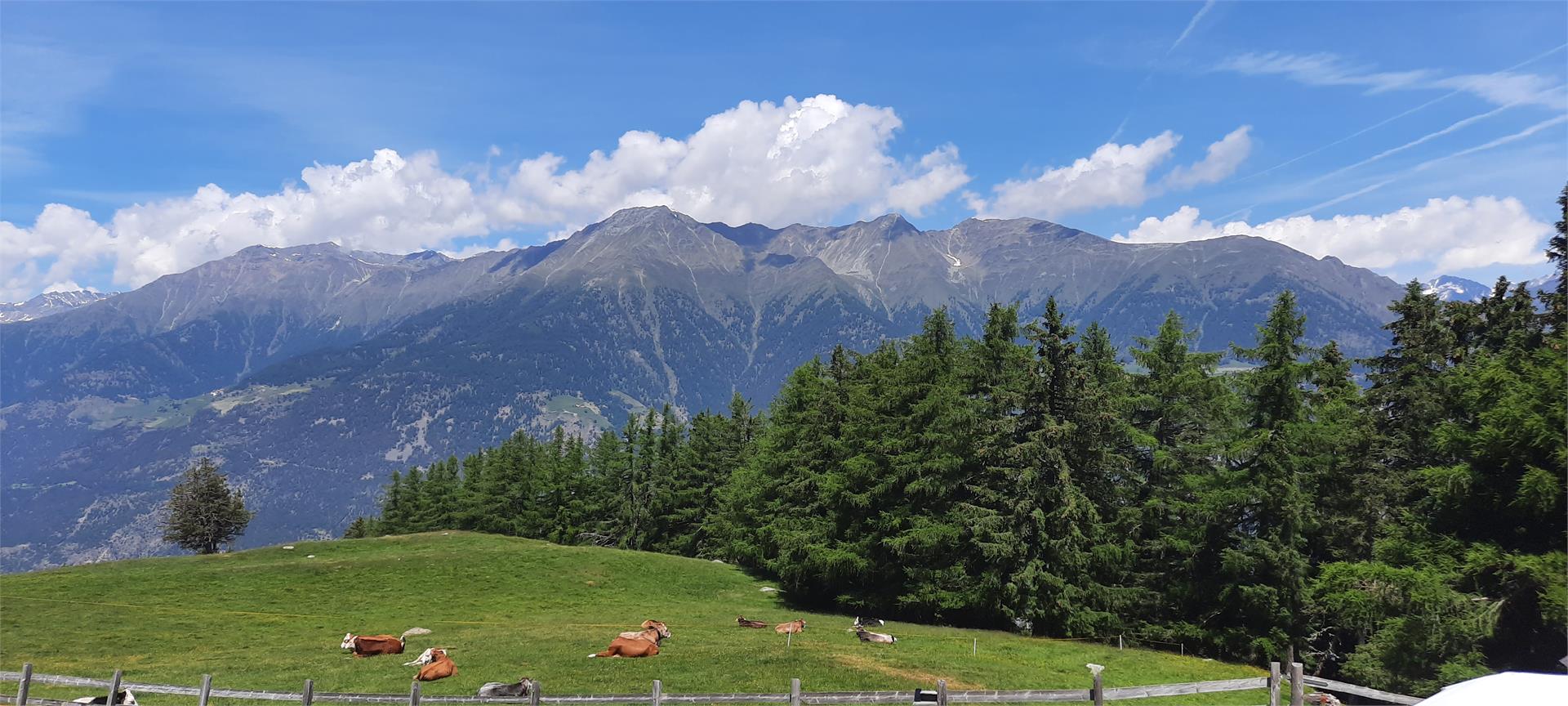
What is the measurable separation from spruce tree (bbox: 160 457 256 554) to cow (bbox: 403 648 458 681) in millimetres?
70306

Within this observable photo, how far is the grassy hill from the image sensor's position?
26609 millimetres

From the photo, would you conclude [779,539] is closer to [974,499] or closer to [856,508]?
[856,508]

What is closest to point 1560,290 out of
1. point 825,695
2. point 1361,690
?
point 1361,690

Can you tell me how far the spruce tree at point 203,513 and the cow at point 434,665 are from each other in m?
70.3

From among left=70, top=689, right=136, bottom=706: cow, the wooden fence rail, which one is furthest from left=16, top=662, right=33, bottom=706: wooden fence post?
the wooden fence rail

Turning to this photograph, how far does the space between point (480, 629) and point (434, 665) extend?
453 inches

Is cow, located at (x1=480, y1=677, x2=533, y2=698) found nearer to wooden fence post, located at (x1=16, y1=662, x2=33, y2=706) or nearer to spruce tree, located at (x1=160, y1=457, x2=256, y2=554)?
wooden fence post, located at (x1=16, y1=662, x2=33, y2=706)

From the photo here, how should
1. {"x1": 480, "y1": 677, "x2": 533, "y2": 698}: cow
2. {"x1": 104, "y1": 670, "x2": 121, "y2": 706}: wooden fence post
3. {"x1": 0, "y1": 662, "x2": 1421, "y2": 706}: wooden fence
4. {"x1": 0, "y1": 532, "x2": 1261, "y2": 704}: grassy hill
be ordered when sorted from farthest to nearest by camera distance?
1. {"x1": 0, "y1": 532, "x2": 1261, "y2": 704}: grassy hill
2. {"x1": 480, "y1": 677, "x2": 533, "y2": 698}: cow
3. {"x1": 104, "y1": 670, "x2": 121, "y2": 706}: wooden fence post
4. {"x1": 0, "y1": 662, "x2": 1421, "y2": 706}: wooden fence

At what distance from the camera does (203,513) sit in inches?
3319

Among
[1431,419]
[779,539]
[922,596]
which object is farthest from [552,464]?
[1431,419]

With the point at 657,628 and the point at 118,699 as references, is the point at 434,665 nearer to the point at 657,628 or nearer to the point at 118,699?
the point at 118,699

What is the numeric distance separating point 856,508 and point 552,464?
63.5 meters

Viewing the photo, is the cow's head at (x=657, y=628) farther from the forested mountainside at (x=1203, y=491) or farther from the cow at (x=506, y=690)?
the forested mountainside at (x=1203, y=491)

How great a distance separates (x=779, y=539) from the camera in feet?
155
